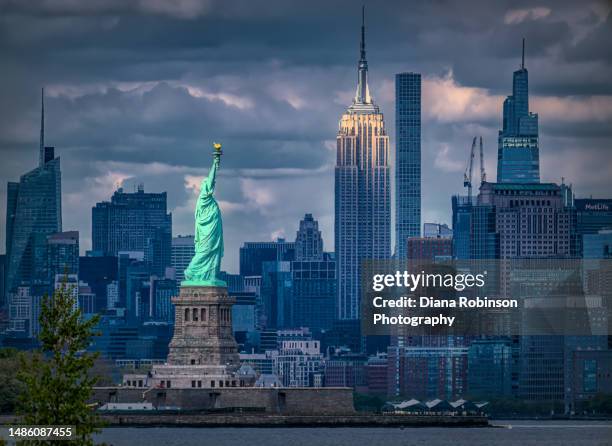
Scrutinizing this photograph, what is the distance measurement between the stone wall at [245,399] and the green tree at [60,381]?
2598 inches

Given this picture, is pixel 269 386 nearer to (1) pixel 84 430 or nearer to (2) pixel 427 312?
(2) pixel 427 312

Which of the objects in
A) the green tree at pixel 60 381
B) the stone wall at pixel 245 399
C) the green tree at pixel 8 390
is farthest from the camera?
the stone wall at pixel 245 399

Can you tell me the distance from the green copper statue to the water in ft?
37.7

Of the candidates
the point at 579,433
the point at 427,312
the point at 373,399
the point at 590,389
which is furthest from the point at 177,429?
the point at 590,389

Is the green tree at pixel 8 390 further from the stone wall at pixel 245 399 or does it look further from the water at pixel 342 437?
the water at pixel 342 437

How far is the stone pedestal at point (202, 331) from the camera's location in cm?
12419

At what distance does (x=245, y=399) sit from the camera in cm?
12094

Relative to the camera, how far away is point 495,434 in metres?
119

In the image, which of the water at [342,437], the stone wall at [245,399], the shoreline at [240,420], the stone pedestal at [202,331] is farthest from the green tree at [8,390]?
the stone pedestal at [202,331]

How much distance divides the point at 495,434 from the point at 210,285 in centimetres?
1605

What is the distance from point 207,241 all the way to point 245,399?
9399mm

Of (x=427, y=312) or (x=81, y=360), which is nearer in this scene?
(x=81, y=360)

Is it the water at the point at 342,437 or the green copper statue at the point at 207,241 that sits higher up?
the green copper statue at the point at 207,241

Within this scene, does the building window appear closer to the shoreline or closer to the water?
the water
